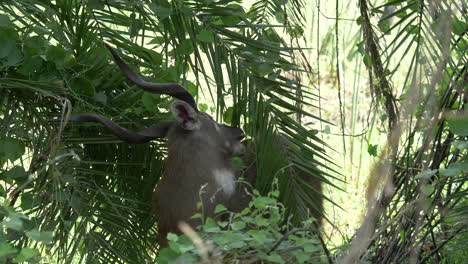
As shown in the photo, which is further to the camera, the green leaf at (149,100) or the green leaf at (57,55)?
the green leaf at (149,100)

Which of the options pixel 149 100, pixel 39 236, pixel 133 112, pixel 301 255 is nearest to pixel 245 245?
pixel 301 255

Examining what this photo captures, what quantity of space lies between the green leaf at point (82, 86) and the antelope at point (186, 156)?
0.29m

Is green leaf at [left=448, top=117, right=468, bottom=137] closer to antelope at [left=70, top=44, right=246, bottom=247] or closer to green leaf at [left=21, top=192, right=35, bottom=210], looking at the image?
antelope at [left=70, top=44, right=246, bottom=247]

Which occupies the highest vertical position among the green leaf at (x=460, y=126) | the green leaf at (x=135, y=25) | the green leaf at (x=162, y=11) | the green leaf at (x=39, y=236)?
the green leaf at (x=162, y=11)

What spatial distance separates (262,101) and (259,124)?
132 millimetres

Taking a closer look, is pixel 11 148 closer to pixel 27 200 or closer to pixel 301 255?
pixel 27 200

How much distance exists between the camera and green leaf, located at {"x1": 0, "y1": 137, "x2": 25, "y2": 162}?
445 centimetres

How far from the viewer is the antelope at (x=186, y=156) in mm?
4625

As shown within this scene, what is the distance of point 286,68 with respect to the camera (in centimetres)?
460

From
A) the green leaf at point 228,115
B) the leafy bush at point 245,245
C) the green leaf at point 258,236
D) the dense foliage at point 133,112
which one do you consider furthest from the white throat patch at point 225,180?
the green leaf at point 258,236

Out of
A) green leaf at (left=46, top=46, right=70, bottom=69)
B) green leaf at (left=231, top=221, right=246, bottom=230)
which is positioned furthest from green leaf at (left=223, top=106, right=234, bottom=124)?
green leaf at (left=231, top=221, right=246, bottom=230)

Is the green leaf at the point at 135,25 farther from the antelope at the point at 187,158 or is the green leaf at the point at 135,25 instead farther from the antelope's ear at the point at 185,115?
the antelope's ear at the point at 185,115

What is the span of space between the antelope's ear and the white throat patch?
0.30 m

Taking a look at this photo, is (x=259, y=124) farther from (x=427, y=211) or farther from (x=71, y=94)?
(x=427, y=211)
